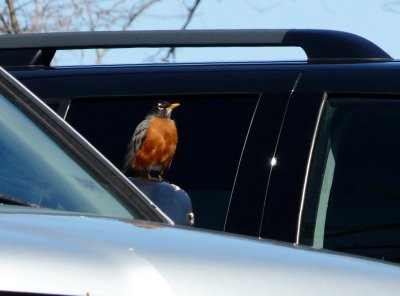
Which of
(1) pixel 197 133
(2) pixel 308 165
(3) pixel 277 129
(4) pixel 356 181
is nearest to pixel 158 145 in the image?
(1) pixel 197 133

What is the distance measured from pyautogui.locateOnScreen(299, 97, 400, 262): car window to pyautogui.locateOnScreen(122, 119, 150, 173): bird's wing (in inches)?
29.5

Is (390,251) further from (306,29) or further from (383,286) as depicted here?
(383,286)

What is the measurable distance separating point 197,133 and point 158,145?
0.28 meters

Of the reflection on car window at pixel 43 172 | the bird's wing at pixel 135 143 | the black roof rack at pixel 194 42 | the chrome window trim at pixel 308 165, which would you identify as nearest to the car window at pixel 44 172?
the reflection on car window at pixel 43 172

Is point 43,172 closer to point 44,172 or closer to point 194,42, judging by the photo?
point 44,172

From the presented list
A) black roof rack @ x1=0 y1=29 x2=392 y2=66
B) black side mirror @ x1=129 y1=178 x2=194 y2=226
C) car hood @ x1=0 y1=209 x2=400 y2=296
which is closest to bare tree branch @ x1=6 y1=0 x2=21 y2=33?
black roof rack @ x1=0 y1=29 x2=392 y2=66

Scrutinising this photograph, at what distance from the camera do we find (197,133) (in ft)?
14.2

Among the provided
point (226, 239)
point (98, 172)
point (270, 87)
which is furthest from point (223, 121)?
point (226, 239)

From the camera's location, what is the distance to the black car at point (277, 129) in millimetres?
3928

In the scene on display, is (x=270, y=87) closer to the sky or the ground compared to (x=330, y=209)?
closer to the sky

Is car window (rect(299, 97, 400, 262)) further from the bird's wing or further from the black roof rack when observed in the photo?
the bird's wing

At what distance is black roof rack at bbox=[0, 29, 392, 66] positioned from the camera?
4523mm

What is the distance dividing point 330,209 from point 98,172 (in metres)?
1.05

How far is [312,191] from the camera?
13.0ft
